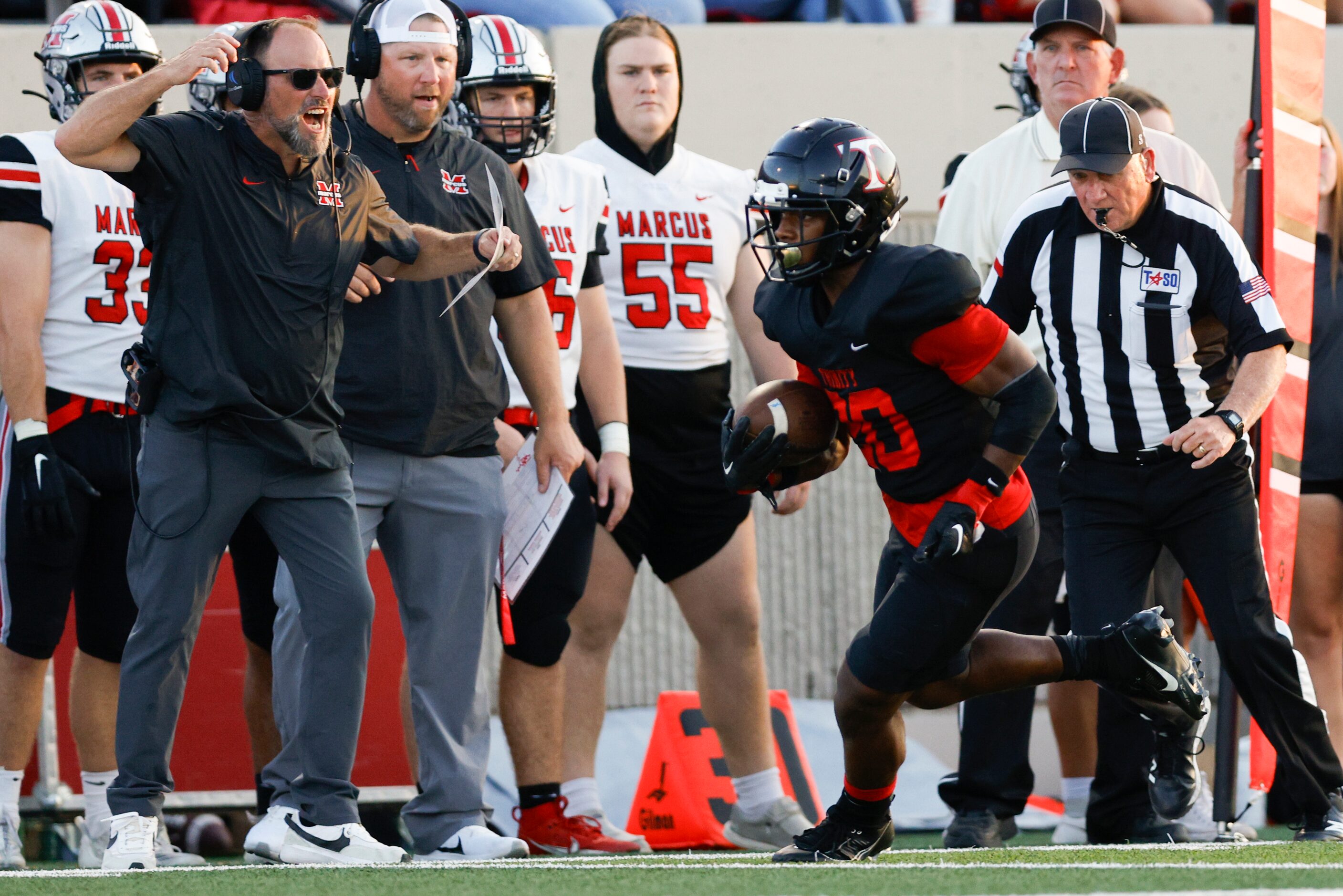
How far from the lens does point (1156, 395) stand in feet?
14.4

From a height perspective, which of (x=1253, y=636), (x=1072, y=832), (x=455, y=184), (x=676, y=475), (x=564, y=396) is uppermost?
(x=455, y=184)

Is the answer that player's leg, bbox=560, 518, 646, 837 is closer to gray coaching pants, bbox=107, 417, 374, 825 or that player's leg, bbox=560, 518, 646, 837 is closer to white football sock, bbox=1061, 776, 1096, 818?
gray coaching pants, bbox=107, 417, 374, 825

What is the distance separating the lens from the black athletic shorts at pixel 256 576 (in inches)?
185

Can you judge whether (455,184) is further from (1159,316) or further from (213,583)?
(1159,316)

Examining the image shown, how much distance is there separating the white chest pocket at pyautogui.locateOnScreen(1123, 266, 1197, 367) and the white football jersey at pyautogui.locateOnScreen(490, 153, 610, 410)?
1395 mm

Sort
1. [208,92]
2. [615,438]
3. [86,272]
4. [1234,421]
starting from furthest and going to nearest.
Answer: [208,92] < [615,438] < [86,272] < [1234,421]

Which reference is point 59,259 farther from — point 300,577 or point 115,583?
point 300,577

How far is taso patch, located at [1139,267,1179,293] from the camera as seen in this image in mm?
4359

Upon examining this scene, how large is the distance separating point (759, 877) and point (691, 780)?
6.75 feet

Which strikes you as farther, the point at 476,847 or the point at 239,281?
the point at 476,847

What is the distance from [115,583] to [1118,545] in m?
2.43

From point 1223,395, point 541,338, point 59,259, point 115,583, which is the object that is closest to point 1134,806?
point 1223,395

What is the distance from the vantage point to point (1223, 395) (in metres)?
4.48

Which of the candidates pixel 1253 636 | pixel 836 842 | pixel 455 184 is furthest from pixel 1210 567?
pixel 455 184
